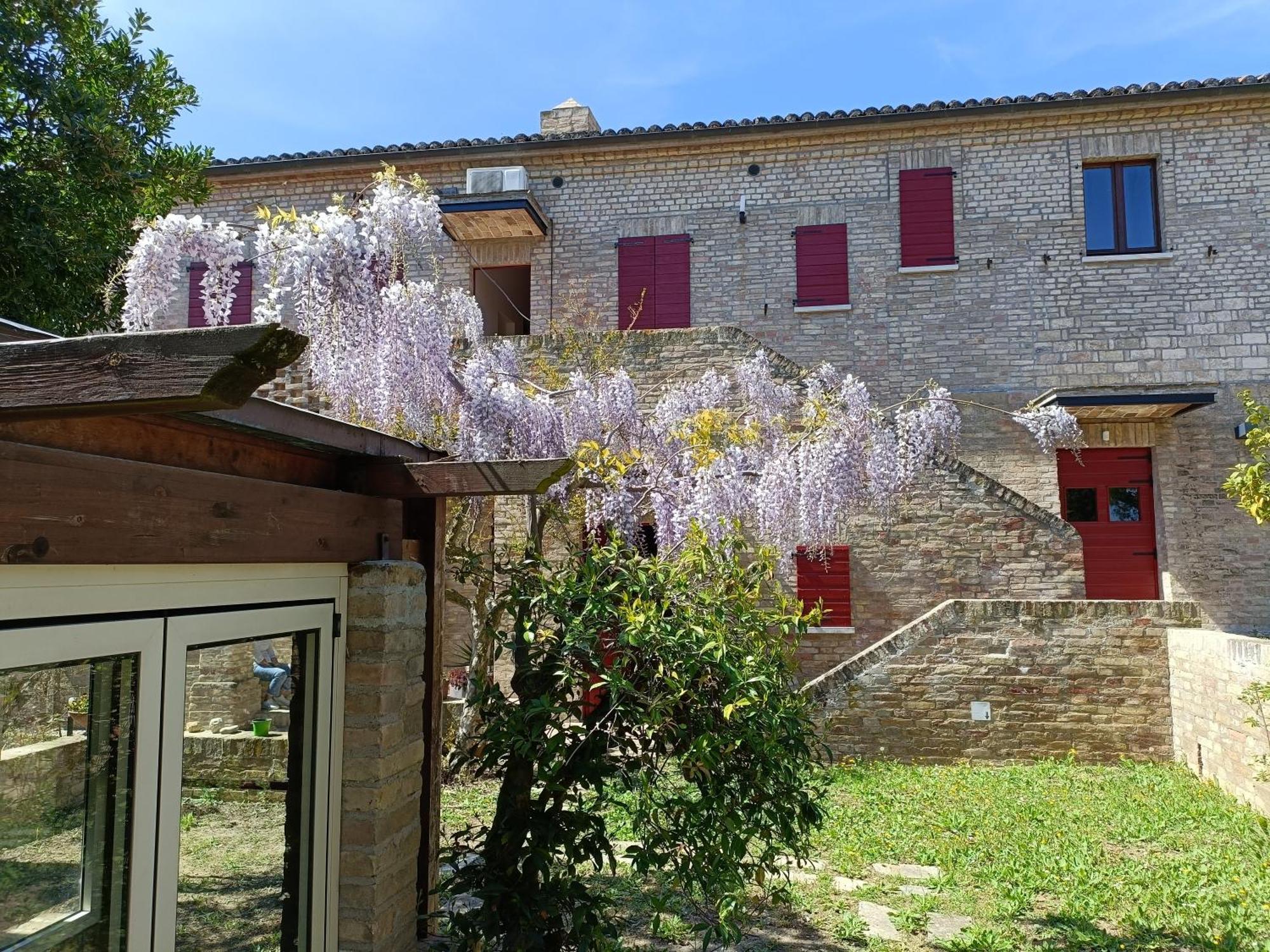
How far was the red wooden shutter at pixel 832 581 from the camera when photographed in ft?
30.6

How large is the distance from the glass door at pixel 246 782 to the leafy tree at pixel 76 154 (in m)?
4.09

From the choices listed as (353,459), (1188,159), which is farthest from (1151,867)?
(1188,159)

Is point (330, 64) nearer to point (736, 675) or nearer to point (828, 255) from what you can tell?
point (828, 255)

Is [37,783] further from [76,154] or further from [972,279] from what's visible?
[972,279]

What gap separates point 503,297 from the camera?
44.2 feet

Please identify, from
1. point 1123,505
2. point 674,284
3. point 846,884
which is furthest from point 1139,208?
point 846,884

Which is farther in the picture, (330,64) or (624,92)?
(624,92)

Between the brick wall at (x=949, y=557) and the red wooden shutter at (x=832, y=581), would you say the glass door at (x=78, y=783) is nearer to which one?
the brick wall at (x=949, y=557)

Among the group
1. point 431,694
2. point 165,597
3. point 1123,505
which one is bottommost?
point 431,694

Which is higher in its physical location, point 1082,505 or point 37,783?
point 1082,505

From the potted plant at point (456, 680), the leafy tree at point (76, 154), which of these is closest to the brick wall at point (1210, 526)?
the potted plant at point (456, 680)

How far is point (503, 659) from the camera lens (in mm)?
9352

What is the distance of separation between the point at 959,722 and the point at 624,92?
31.2 ft

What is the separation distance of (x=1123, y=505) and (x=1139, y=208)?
3623 millimetres
